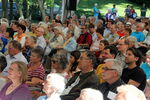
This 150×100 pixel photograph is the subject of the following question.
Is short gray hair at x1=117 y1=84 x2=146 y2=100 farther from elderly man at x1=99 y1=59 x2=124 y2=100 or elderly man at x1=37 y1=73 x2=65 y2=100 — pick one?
elderly man at x1=99 y1=59 x2=124 y2=100

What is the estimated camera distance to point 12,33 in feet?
27.0

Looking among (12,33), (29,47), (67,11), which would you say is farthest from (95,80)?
(67,11)

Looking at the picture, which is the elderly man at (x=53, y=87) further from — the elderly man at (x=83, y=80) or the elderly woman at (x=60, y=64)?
the elderly woman at (x=60, y=64)

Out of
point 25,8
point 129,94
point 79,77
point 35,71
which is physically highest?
point 129,94

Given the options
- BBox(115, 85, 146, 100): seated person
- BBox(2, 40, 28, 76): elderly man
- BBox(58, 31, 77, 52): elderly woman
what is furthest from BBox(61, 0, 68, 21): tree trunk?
BBox(115, 85, 146, 100): seated person

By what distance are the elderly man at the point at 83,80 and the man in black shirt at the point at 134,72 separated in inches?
19.7

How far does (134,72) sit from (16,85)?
1611mm

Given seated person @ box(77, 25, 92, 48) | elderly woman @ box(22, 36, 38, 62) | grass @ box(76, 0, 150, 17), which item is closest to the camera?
elderly woman @ box(22, 36, 38, 62)

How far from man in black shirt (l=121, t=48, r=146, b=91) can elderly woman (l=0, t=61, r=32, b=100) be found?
143 centimetres

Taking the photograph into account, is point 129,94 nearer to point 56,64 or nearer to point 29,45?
point 56,64

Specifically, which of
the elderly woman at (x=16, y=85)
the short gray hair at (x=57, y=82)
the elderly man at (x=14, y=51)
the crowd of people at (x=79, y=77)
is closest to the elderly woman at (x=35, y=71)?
the crowd of people at (x=79, y=77)

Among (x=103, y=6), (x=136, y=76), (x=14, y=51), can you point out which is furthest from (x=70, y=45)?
(x=103, y=6)

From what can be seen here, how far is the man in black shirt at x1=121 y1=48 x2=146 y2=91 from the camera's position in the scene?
4324 millimetres

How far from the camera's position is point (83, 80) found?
4.38m
